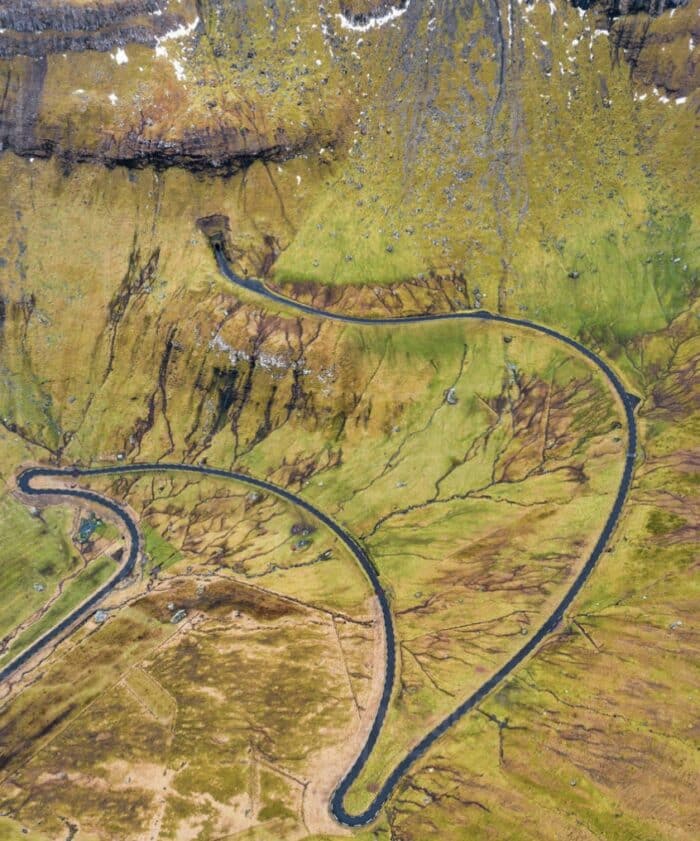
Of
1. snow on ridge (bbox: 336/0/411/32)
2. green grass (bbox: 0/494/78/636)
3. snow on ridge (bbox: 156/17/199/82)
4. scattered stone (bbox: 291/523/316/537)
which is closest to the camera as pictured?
green grass (bbox: 0/494/78/636)

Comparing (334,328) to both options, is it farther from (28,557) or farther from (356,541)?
(28,557)

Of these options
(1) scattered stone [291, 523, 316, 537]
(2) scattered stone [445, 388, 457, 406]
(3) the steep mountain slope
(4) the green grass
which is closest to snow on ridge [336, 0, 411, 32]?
(3) the steep mountain slope

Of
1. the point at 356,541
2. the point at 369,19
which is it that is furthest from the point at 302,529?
the point at 369,19

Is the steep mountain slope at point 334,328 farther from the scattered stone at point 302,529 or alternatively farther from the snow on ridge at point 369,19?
the scattered stone at point 302,529

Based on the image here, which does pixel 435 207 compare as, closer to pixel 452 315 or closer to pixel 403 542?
pixel 452 315

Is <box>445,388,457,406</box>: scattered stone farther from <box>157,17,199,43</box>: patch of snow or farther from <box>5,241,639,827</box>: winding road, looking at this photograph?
<box>157,17,199,43</box>: patch of snow

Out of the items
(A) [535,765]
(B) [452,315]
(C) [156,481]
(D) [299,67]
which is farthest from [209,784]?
(D) [299,67]
